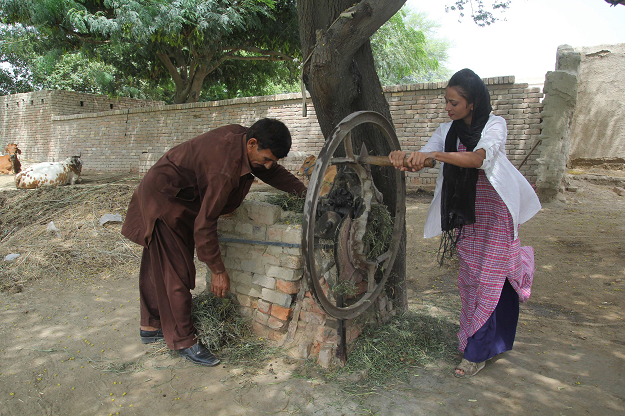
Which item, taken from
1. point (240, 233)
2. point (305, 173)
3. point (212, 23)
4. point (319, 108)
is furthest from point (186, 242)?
point (212, 23)

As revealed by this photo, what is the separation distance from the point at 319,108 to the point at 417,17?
33003 mm

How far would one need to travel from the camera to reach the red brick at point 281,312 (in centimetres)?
288

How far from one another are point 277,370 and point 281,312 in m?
0.40

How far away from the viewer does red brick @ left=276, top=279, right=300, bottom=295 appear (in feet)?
9.33

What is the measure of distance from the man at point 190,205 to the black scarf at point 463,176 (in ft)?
3.41

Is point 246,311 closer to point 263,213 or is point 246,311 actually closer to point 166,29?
point 263,213

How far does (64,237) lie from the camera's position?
549 centimetres

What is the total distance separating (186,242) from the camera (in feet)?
9.46

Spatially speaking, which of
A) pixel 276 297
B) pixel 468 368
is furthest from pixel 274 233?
pixel 468 368

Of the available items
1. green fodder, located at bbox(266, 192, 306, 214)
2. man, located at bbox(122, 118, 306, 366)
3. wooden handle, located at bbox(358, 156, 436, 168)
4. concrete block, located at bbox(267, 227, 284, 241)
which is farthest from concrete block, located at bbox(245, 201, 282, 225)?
wooden handle, located at bbox(358, 156, 436, 168)

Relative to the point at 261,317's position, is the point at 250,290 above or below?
above

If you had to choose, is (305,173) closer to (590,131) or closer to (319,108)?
(319,108)

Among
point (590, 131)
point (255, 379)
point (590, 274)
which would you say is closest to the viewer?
point (255, 379)

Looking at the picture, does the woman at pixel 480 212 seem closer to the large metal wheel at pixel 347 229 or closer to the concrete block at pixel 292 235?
the large metal wheel at pixel 347 229
